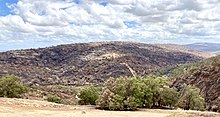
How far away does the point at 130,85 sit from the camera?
8356cm

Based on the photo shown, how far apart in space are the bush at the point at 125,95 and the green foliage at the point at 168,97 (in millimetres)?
4815

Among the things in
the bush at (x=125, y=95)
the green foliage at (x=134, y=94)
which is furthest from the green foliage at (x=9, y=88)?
the bush at (x=125, y=95)

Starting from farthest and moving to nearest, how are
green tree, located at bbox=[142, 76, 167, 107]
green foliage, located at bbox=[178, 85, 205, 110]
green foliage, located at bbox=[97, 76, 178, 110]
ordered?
green foliage, located at bbox=[178, 85, 205, 110] < green tree, located at bbox=[142, 76, 167, 107] < green foliage, located at bbox=[97, 76, 178, 110]

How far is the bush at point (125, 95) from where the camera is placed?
79.4 meters

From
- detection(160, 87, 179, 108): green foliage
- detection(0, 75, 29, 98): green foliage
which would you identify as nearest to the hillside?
detection(160, 87, 179, 108): green foliage

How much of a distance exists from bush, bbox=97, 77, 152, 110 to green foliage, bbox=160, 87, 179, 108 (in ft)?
15.8

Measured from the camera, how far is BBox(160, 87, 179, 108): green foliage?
292ft

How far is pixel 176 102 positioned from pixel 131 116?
3411 cm

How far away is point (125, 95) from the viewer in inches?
3228

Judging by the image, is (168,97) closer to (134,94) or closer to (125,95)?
(134,94)

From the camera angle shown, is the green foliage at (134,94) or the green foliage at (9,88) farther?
the green foliage at (9,88)

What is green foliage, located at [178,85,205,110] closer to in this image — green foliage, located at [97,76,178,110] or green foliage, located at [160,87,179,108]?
green foliage, located at [160,87,179,108]

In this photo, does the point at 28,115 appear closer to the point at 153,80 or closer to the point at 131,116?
the point at 131,116

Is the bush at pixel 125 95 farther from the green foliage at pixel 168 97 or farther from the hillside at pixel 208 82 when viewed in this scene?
the hillside at pixel 208 82
